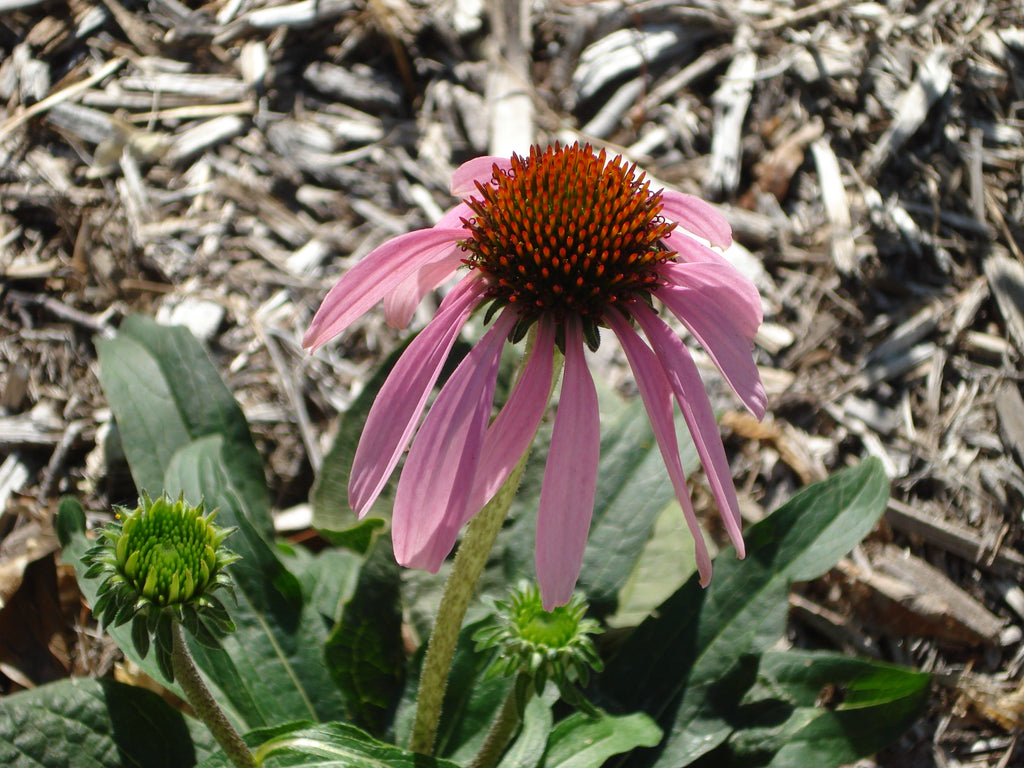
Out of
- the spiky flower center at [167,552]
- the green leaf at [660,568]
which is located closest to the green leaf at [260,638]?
the spiky flower center at [167,552]

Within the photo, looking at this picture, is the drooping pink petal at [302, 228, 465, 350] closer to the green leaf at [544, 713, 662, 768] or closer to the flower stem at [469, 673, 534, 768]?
the flower stem at [469, 673, 534, 768]

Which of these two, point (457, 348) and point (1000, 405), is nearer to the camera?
point (457, 348)

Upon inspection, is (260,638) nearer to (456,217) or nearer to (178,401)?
(178,401)

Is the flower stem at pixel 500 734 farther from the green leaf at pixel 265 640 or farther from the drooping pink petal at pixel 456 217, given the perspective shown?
the drooping pink petal at pixel 456 217

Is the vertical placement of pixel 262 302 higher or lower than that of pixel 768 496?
higher

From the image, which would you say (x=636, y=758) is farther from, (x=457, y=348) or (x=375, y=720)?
(x=457, y=348)

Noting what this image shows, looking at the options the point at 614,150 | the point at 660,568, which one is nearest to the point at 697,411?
the point at 660,568

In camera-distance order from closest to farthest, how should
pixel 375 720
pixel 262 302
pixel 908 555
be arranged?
pixel 375 720
pixel 908 555
pixel 262 302

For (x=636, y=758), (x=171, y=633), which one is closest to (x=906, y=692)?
(x=636, y=758)
